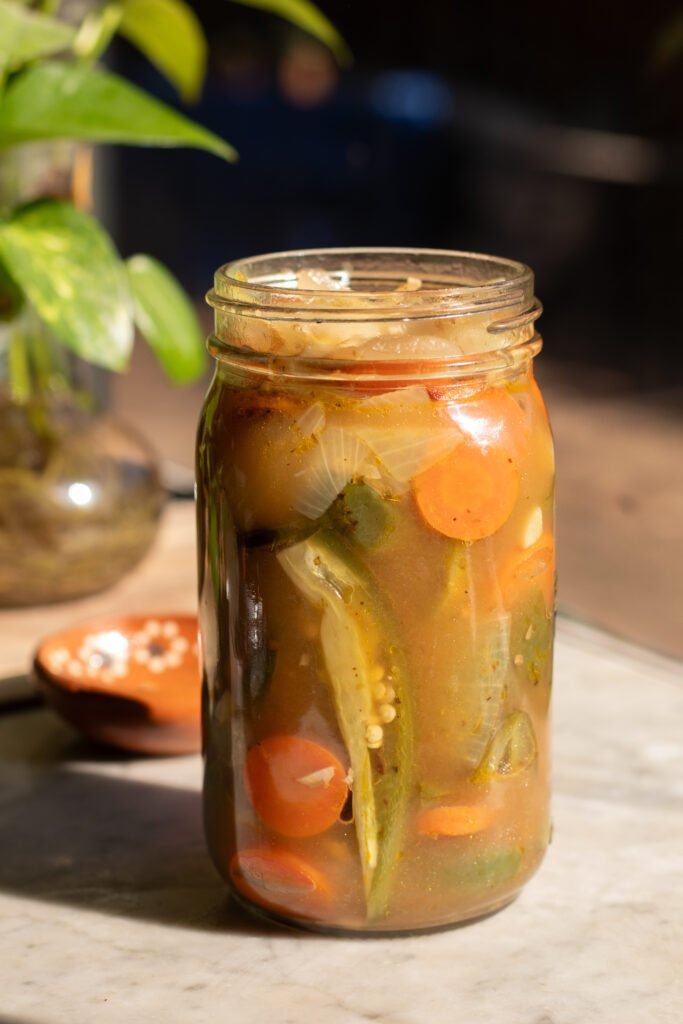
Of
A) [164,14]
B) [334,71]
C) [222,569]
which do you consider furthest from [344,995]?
[334,71]

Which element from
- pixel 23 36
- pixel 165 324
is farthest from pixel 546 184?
pixel 23 36

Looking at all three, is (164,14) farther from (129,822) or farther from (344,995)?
(344,995)

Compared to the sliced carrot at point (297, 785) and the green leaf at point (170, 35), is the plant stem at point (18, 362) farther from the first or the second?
the sliced carrot at point (297, 785)

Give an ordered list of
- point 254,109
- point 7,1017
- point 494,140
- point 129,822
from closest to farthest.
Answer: point 7,1017
point 129,822
point 494,140
point 254,109

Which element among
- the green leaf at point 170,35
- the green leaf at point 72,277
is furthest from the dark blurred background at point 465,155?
the green leaf at point 72,277

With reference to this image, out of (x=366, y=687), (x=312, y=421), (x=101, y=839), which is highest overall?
(x=312, y=421)

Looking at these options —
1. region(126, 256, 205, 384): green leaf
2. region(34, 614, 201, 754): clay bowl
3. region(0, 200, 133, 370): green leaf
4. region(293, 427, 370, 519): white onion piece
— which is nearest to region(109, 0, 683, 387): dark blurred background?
region(126, 256, 205, 384): green leaf

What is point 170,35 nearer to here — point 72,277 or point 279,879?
point 72,277
